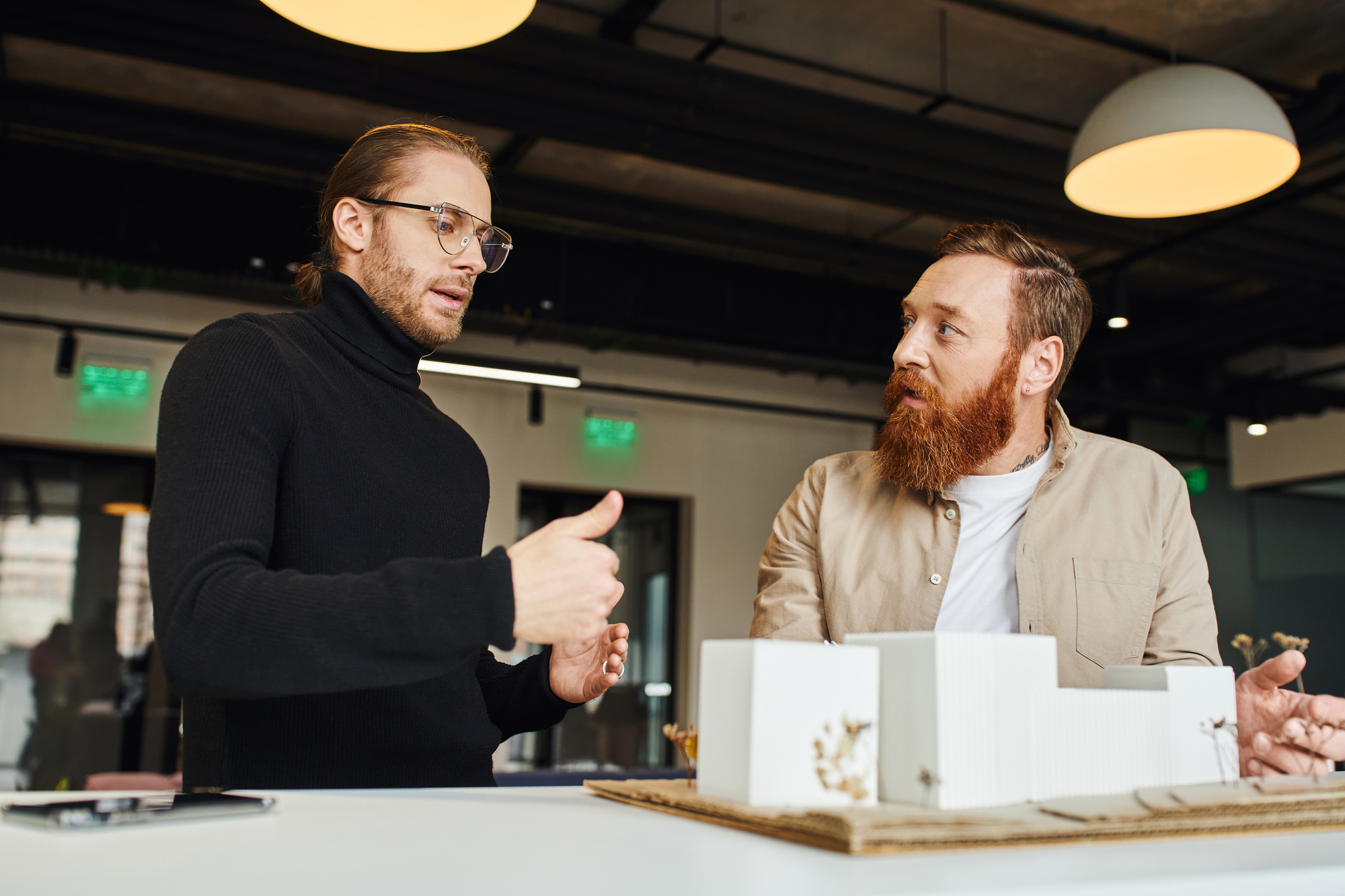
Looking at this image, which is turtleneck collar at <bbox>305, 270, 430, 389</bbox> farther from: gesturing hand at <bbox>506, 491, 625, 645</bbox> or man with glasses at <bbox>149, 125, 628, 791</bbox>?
gesturing hand at <bbox>506, 491, 625, 645</bbox>

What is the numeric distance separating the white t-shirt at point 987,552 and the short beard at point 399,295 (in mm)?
999

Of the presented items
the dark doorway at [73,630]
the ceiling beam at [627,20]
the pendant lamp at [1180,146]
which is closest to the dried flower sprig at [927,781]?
the pendant lamp at [1180,146]

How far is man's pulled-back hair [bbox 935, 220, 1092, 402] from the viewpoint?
6.46 feet

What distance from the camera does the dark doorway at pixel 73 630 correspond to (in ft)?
20.9

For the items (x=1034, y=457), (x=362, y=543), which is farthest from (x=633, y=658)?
(x=362, y=543)

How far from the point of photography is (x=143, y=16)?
3.68 metres

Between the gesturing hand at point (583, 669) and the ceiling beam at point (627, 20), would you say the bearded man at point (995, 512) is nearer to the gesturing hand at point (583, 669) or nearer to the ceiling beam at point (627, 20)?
the gesturing hand at point (583, 669)

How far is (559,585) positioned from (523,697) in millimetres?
643

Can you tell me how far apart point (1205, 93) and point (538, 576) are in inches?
101

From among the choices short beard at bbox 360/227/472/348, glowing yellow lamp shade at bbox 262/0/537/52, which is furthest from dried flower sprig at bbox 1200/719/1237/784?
glowing yellow lamp shade at bbox 262/0/537/52

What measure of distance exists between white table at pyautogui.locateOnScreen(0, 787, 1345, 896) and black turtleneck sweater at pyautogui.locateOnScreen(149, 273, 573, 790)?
0.17 metres

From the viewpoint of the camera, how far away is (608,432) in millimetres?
8109

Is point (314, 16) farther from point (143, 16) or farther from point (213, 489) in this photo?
point (143, 16)

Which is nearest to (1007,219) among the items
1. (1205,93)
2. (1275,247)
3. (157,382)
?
(1275,247)
